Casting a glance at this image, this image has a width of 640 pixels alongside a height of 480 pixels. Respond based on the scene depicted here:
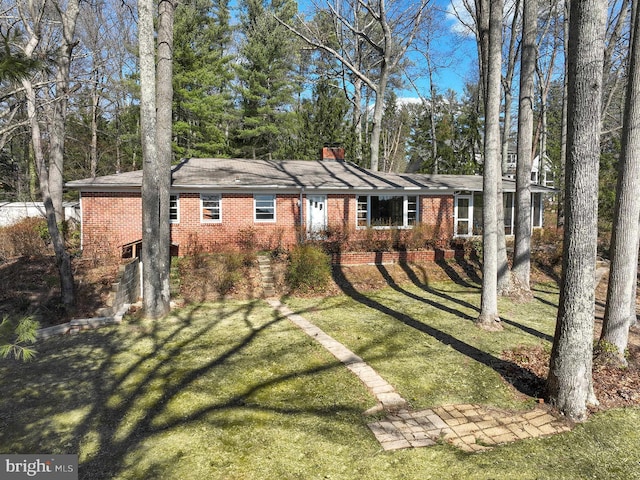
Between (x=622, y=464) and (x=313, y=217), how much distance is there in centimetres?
1393

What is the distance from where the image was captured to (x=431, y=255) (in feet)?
50.2

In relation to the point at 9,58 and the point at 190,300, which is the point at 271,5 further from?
the point at 9,58

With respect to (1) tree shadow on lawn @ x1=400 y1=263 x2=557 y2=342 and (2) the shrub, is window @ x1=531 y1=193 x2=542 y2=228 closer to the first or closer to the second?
(1) tree shadow on lawn @ x1=400 y1=263 x2=557 y2=342

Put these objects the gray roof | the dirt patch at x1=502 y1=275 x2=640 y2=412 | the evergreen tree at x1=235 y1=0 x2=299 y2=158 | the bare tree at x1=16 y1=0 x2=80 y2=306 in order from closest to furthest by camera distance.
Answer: the dirt patch at x1=502 y1=275 x2=640 y2=412 → the bare tree at x1=16 y1=0 x2=80 y2=306 → the gray roof → the evergreen tree at x1=235 y1=0 x2=299 y2=158

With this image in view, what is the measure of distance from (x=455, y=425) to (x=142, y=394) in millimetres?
4078

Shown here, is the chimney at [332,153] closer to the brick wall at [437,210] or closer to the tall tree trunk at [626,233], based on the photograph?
the brick wall at [437,210]

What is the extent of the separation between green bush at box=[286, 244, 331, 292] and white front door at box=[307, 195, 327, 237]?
4574mm

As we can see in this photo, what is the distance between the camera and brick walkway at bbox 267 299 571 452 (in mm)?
4340

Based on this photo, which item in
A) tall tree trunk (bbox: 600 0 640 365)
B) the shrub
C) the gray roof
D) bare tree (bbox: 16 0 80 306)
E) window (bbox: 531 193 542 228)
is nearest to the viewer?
tall tree trunk (bbox: 600 0 640 365)

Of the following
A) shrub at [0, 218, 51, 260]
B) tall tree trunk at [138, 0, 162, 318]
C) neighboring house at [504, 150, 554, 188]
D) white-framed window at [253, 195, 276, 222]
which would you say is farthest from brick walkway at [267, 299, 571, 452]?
neighboring house at [504, 150, 554, 188]

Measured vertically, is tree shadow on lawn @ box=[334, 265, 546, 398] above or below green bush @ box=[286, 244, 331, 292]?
below

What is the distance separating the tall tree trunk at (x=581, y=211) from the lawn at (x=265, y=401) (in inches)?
21.8

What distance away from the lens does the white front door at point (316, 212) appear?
16.9 m

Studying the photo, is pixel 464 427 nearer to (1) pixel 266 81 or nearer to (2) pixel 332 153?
(2) pixel 332 153
